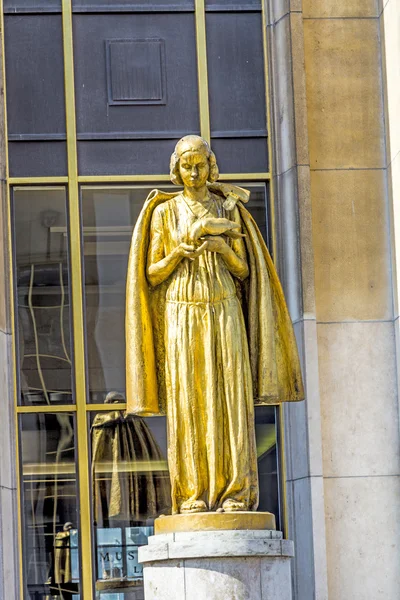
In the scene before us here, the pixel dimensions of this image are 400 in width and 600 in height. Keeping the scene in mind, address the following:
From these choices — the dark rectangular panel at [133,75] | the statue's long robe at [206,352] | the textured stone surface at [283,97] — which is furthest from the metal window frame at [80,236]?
the statue's long robe at [206,352]

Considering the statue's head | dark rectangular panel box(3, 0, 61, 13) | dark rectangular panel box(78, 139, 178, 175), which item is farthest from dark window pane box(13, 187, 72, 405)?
the statue's head

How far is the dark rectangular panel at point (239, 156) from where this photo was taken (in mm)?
14273

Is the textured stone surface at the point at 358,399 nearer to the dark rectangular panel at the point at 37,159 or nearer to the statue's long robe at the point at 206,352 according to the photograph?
the statue's long robe at the point at 206,352

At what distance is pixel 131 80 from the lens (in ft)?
47.0

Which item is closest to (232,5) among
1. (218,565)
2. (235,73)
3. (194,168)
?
(235,73)

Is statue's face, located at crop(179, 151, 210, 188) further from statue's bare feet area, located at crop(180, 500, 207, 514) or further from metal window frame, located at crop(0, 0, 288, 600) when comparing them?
metal window frame, located at crop(0, 0, 288, 600)

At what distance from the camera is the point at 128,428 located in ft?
45.0

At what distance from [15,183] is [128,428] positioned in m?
2.56

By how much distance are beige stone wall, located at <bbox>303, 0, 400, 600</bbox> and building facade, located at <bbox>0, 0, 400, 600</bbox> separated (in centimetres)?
2

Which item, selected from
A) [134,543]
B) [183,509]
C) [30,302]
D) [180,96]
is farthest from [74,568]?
[180,96]

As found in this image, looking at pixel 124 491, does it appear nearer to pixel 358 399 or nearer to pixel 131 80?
pixel 358 399

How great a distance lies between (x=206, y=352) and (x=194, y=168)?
133cm

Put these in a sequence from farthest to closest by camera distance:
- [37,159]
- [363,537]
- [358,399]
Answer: [37,159], [358,399], [363,537]

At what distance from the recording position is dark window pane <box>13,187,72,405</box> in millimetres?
13758
